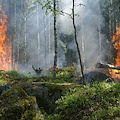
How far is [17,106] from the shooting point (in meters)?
4.25

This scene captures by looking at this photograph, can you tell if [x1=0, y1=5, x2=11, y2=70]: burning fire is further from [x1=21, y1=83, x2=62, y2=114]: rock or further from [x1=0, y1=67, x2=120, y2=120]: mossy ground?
[x1=0, y1=67, x2=120, y2=120]: mossy ground

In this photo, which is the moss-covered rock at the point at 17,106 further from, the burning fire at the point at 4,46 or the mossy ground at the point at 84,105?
the burning fire at the point at 4,46

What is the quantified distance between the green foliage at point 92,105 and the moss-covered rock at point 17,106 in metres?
0.79

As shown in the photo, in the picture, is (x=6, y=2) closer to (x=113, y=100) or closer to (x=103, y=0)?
(x=103, y=0)

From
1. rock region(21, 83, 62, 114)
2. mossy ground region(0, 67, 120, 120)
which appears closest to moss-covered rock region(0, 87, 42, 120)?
mossy ground region(0, 67, 120, 120)

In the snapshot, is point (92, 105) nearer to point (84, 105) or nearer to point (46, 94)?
point (84, 105)

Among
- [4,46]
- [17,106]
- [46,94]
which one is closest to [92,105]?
[46,94]

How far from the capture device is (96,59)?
30.7m

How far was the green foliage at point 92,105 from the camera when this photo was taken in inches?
149

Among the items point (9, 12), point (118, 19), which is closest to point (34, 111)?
point (118, 19)

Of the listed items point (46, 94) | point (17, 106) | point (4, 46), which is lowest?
point (46, 94)

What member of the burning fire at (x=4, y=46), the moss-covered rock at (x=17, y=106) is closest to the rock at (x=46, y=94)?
the moss-covered rock at (x=17, y=106)

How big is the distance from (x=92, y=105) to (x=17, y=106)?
7.63ft

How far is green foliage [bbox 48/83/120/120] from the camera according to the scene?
12.4 feet
